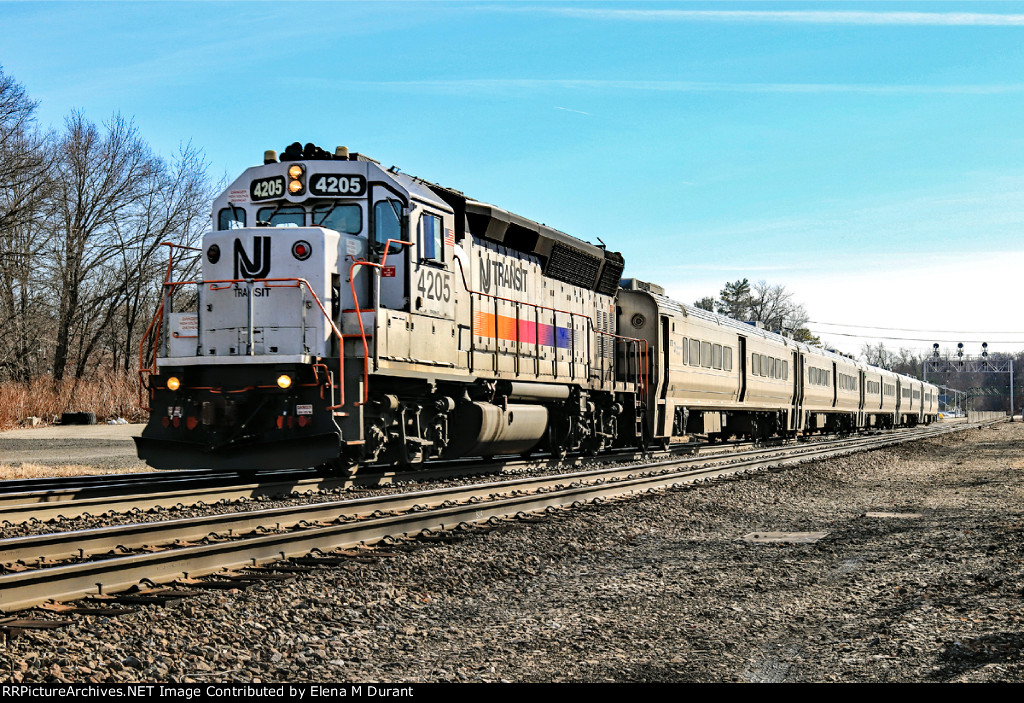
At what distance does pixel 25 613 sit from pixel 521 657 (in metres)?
2.65

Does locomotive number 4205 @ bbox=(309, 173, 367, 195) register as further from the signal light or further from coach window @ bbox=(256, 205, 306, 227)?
coach window @ bbox=(256, 205, 306, 227)

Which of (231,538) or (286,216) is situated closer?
(231,538)

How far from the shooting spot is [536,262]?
15.3 metres

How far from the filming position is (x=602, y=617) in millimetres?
5395

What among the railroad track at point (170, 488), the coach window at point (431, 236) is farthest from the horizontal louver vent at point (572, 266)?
the coach window at point (431, 236)

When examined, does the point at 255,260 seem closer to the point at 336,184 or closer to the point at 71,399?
the point at 336,184

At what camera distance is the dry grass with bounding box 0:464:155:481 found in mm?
14648

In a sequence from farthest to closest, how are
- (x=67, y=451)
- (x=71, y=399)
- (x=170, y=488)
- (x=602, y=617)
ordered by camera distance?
(x=71, y=399), (x=67, y=451), (x=170, y=488), (x=602, y=617)

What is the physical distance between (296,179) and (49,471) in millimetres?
7717

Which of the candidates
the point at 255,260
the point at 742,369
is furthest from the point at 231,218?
the point at 742,369

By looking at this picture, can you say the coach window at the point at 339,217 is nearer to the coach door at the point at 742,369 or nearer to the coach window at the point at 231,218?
the coach window at the point at 231,218

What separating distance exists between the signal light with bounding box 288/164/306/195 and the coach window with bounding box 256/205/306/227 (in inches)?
8.6

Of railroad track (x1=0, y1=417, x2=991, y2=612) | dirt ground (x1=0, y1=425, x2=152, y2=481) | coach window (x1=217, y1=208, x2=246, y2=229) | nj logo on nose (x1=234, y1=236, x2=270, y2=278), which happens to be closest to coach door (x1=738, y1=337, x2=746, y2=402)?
railroad track (x1=0, y1=417, x2=991, y2=612)
